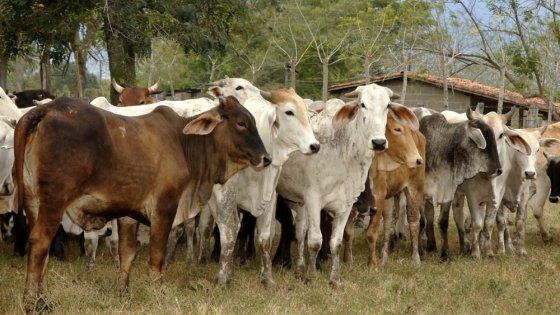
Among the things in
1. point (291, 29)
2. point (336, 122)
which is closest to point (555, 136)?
point (336, 122)

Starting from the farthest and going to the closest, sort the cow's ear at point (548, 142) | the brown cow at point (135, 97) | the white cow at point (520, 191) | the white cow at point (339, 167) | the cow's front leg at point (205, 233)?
the brown cow at point (135, 97) → the cow's ear at point (548, 142) → the white cow at point (520, 191) → the cow's front leg at point (205, 233) → the white cow at point (339, 167)

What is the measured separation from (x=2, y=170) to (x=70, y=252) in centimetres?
183

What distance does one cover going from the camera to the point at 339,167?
7430 mm

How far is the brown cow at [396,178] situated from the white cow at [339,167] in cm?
81

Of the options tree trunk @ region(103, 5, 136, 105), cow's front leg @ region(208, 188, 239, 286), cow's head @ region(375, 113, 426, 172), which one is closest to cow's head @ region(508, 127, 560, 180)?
cow's head @ region(375, 113, 426, 172)

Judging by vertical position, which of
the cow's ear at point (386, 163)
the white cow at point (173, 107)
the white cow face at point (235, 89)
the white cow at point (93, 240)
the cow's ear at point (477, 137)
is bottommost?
the white cow at point (93, 240)

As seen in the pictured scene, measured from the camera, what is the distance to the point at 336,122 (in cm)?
741

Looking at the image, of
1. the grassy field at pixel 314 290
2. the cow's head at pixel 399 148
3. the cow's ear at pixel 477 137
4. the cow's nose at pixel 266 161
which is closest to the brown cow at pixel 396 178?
the cow's head at pixel 399 148

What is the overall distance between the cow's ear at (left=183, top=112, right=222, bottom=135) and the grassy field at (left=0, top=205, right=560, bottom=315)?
3.79ft

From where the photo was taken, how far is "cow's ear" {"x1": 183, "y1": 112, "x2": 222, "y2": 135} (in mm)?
6238

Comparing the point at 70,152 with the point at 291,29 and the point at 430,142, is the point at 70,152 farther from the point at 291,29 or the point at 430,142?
the point at 291,29

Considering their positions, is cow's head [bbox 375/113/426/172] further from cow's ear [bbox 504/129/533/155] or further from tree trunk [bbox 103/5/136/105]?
tree trunk [bbox 103/5/136/105]

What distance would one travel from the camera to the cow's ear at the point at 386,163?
27.4ft

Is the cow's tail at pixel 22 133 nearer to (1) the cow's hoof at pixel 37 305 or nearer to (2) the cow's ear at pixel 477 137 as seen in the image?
(1) the cow's hoof at pixel 37 305
